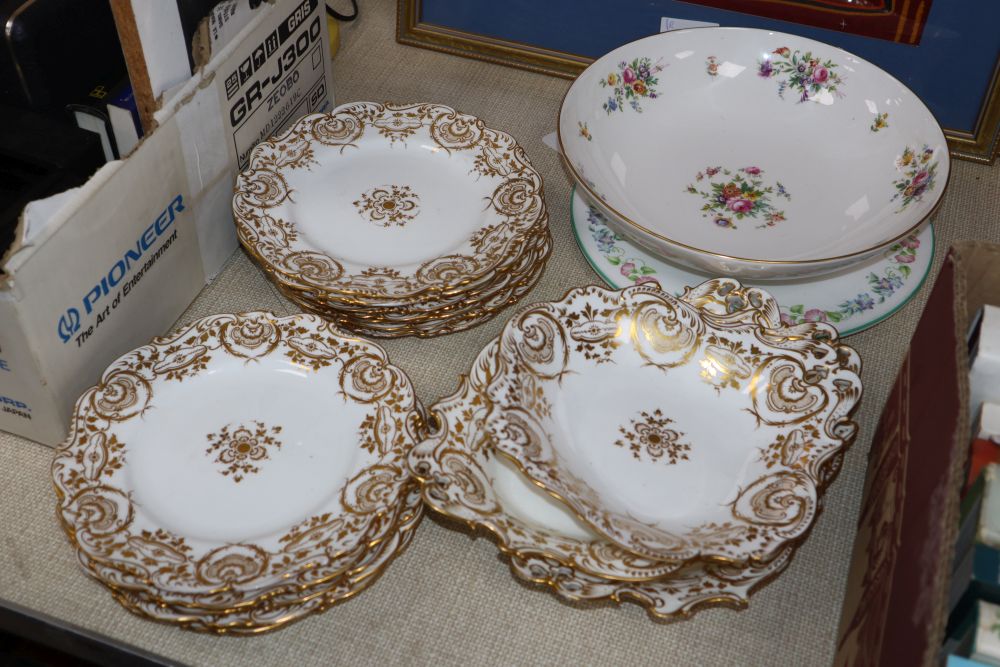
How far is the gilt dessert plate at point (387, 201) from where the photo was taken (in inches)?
39.7

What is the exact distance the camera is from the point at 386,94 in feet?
4.47

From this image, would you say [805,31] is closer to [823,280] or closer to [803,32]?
[803,32]

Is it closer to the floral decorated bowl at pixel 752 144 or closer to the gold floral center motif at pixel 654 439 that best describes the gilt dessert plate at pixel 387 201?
the floral decorated bowl at pixel 752 144

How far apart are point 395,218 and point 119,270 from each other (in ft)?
1.00

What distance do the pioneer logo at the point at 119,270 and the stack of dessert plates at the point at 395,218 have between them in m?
0.07

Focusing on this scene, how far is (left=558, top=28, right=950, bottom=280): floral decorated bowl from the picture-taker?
108 centimetres

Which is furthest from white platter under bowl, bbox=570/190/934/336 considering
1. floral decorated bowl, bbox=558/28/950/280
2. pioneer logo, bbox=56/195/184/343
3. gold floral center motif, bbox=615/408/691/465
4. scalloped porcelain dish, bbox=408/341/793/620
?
pioneer logo, bbox=56/195/184/343

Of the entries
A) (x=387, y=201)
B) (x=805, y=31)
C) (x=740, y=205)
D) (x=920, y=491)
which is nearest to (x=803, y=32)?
(x=805, y=31)

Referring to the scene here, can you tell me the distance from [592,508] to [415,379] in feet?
1.01

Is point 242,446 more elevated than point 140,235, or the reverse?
point 140,235

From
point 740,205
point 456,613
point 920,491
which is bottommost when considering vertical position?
point 456,613

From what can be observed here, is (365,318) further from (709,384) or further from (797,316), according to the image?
(797,316)

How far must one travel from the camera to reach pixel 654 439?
908 mm

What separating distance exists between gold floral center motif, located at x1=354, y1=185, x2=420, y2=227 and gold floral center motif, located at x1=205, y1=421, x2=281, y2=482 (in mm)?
294
